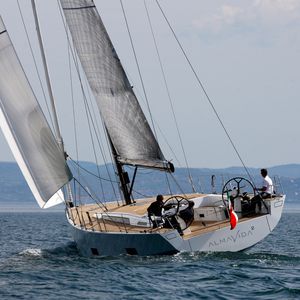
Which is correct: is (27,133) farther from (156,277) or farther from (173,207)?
(156,277)

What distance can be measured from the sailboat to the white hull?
25mm

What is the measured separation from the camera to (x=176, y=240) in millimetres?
21547

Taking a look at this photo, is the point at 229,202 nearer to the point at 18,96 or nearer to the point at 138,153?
the point at 138,153

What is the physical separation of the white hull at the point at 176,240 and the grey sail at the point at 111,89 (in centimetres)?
Result: 308

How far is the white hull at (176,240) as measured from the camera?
2164cm

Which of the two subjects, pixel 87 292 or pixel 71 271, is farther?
pixel 71 271

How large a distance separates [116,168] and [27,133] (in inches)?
232

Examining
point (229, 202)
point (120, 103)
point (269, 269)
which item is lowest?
point (269, 269)

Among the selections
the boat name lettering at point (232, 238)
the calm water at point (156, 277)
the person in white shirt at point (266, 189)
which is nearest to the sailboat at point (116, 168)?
the boat name lettering at point (232, 238)

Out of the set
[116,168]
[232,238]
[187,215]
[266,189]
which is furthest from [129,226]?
[266,189]

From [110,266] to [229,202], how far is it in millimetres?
4178

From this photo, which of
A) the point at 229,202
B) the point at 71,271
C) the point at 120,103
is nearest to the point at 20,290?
the point at 71,271

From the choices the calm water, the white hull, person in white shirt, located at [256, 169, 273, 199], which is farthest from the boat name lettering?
person in white shirt, located at [256, 169, 273, 199]

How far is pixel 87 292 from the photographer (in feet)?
57.8
